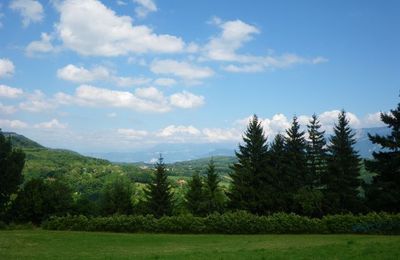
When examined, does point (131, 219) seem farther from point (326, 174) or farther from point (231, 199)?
point (326, 174)

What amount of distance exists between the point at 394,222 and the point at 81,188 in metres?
115

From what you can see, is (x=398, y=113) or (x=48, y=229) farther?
(x=398, y=113)

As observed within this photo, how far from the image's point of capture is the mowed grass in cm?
1752

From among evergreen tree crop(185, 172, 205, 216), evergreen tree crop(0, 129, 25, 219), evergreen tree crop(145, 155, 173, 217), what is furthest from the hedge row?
evergreen tree crop(185, 172, 205, 216)

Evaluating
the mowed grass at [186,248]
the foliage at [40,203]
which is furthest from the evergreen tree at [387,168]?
the foliage at [40,203]

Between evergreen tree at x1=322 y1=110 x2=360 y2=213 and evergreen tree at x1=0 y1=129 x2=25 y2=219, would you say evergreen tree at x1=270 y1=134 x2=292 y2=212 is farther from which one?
evergreen tree at x1=0 y1=129 x2=25 y2=219

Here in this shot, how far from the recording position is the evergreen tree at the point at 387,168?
1796 inches

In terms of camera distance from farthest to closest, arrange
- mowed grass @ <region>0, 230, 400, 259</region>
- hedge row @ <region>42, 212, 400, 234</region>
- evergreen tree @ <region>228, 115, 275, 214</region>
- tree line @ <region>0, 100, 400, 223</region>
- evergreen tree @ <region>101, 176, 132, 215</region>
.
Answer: evergreen tree @ <region>101, 176, 132, 215</region> → evergreen tree @ <region>228, 115, 275, 214</region> → tree line @ <region>0, 100, 400, 223</region> → hedge row @ <region>42, 212, 400, 234</region> → mowed grass @ <region>0, 230, 400, 259</region>

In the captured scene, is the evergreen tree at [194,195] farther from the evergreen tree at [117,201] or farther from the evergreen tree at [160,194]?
the evergreen tree at [117,201]

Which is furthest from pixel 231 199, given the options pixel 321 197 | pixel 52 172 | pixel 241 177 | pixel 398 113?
pixel 52 172

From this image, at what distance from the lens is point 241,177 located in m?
54.0

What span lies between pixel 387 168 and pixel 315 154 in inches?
356

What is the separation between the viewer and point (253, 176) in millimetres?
53656

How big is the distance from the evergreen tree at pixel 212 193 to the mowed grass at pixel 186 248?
782 inches
